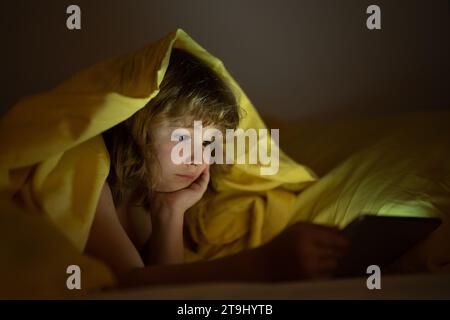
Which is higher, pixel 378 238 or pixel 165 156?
pixel 165 156

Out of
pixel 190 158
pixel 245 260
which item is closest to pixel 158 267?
pixel 245 260

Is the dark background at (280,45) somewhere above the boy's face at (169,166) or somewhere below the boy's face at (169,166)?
above

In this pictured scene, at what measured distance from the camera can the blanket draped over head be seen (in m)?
0.64

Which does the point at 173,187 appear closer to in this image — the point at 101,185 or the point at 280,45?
the point at 101,185

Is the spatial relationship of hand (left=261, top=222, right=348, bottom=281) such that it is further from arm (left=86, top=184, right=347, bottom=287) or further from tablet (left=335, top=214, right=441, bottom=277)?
tablet (left=335, top=214, right=441, bottom=277)

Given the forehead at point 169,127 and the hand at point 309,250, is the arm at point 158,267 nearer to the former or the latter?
the hand at point 309,250

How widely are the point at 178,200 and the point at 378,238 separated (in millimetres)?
364

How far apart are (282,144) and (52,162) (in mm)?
530

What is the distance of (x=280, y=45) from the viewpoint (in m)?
1.33

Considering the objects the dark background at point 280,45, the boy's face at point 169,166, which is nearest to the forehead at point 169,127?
the boy's face at point 169,166

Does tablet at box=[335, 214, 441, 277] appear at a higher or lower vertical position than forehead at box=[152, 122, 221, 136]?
lower

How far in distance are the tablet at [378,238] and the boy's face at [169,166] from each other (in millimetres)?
289

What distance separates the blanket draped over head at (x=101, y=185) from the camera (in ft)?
2.09

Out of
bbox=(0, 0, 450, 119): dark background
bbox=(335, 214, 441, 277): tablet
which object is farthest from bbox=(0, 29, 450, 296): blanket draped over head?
bbox=(0, 0, 450, 119): dark background
